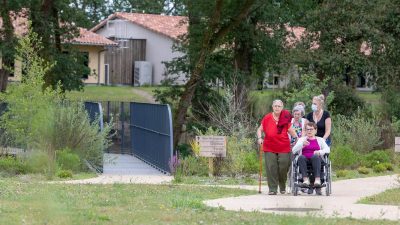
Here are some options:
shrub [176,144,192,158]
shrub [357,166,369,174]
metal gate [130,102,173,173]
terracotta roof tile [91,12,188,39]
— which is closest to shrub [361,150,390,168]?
shrub [357,166,369,174]

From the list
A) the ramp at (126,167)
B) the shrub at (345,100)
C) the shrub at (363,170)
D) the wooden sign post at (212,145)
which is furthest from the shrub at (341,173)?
the shrub at (345,100)

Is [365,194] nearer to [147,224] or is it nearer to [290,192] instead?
[290,192]

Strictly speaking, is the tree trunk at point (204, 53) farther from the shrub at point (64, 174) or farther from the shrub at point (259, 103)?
the shrub at point (64, 174)

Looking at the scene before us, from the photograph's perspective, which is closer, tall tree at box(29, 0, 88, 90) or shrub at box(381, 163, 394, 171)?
shrub at box(381, 163, 394, 171)

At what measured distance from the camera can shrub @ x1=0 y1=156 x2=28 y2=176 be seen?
20.9 metres

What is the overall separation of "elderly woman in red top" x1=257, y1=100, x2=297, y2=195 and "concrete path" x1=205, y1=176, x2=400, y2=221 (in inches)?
14.7

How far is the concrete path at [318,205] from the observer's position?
43.7 ft

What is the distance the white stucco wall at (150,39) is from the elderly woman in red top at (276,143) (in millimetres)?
50563

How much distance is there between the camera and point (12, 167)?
21219 mm

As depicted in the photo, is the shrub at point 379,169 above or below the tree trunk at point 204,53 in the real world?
below

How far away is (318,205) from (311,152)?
218 cm

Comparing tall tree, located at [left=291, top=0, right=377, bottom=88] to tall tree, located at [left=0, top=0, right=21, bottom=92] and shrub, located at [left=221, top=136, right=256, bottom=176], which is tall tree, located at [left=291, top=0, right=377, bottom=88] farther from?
shrub, located at [left=221, top=136, right=256, bottom=176]

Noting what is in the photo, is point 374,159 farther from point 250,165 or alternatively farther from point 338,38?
point 338,38

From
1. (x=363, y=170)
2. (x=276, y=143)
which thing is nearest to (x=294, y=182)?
(x=276, y=143)
